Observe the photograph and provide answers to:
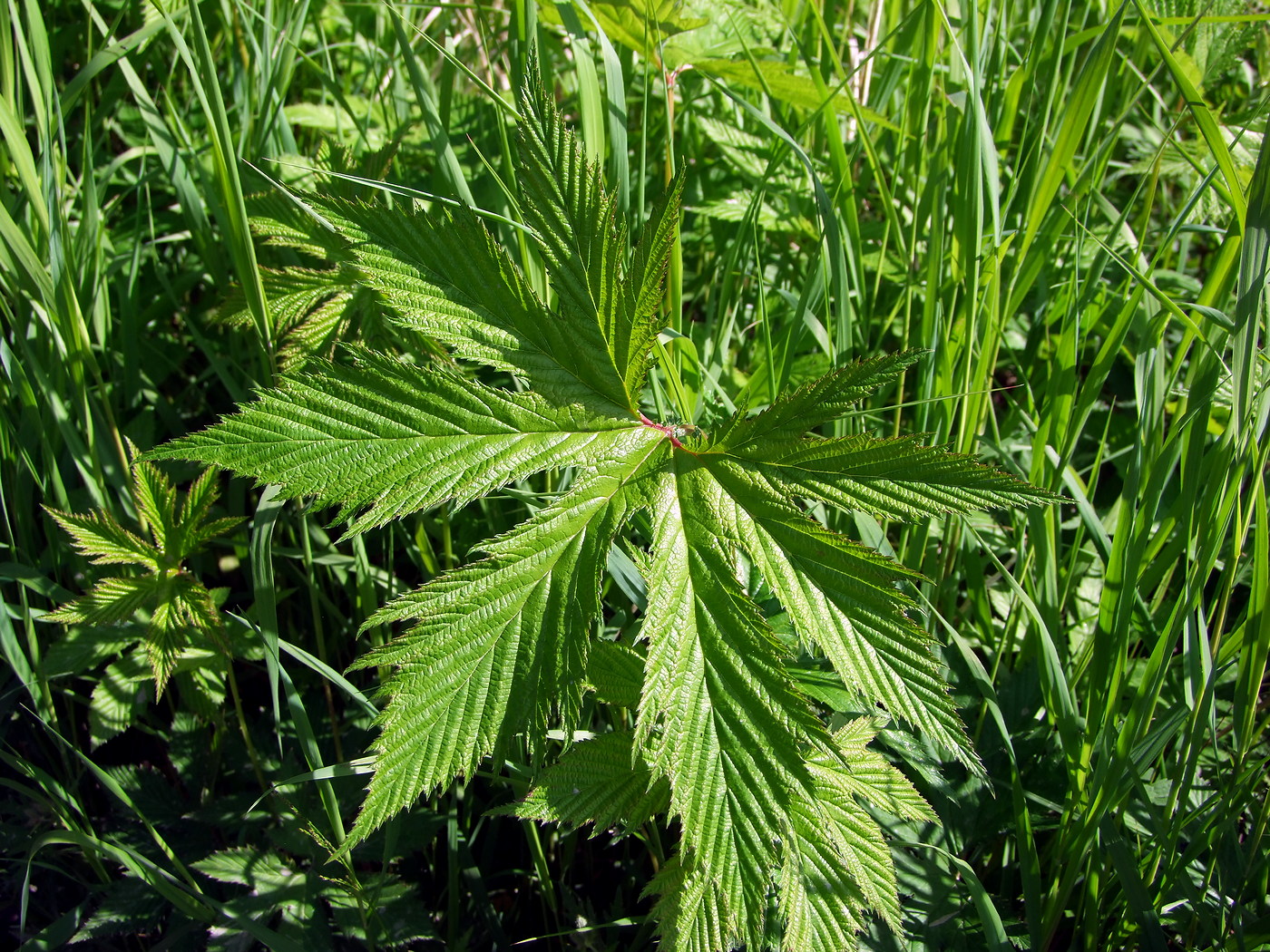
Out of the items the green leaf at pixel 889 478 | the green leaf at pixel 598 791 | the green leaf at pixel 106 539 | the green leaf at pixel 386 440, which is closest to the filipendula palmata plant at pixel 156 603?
the green leaf at pixel 106 539

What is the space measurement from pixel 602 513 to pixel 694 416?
0.49 metres

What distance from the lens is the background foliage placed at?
4.29 ft

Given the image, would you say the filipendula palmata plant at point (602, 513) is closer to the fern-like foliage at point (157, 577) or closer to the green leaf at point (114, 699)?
the fern-like foliage at point (157, 577)

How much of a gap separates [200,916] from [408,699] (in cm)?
79

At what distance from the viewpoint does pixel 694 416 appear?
1.49 m

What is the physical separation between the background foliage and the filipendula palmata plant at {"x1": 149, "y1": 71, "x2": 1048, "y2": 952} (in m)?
0.15

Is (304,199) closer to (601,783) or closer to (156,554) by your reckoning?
(156,554)

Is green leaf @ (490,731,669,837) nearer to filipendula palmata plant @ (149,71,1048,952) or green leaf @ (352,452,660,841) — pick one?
filipendula palmata plant @ (149,71,1048,952)

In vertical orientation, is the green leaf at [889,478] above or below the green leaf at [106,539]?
above

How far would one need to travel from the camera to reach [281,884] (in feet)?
4.86

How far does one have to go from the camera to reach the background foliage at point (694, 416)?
1.31 metres

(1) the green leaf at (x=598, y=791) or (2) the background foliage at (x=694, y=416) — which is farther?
A: (2) the background foliage at (x=694, y=416)

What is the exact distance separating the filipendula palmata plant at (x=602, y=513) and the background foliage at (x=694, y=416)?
0.49ft

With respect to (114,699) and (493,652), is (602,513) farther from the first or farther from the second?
(114,699)
